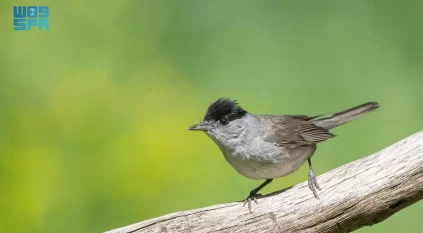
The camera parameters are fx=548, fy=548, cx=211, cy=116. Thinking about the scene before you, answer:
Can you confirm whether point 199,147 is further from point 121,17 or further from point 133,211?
point 121,17

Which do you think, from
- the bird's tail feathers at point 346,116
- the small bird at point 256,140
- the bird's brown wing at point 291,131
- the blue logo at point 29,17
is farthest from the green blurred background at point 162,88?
the small bird at point 256,140

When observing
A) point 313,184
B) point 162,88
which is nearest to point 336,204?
point 313,184

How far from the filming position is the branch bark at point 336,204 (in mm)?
2678

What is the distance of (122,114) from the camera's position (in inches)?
161

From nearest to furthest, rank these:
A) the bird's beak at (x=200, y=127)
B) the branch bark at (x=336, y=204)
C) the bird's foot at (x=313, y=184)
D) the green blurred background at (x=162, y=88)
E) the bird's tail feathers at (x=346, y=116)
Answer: the branch bark at (x=336, y=204), the bird's foot at (x=313, y=184), the bird's beak at (x=200, y=127), the bird's tail feathers at (x=346, y=116), the green blurred background at (x=162, y=88)

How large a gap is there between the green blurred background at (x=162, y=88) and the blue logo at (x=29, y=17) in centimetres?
5

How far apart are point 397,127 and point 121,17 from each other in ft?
7.18

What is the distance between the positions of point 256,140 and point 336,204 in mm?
573

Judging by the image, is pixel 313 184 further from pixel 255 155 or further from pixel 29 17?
pixel 29 17

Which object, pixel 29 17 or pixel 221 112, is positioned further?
pixel 29 17

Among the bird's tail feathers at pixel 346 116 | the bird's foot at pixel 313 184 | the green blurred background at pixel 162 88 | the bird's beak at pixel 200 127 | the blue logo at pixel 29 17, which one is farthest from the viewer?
the blue logo at pixel 29 17

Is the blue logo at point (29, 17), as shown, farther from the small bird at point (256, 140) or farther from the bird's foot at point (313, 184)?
the bird's foot at point (313, 184)

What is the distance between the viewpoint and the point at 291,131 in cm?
317

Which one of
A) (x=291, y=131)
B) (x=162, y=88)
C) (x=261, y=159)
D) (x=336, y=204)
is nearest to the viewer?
(x=336, y=204)
